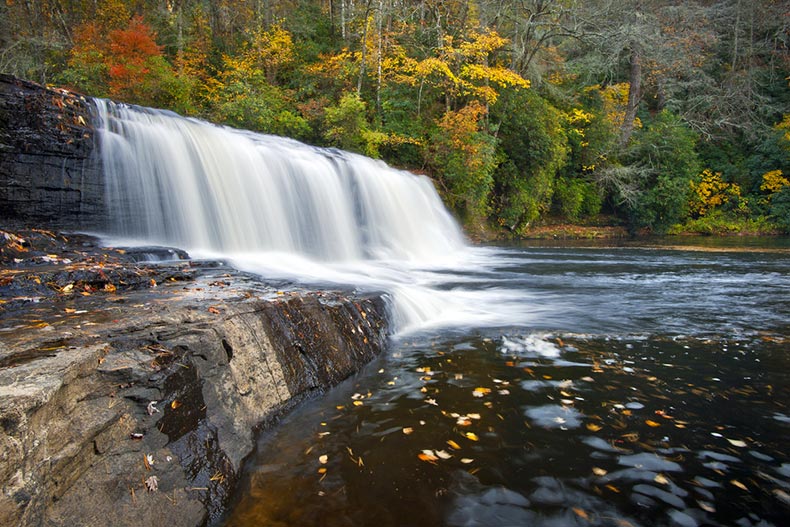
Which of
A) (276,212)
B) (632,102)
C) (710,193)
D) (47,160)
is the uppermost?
(632,102)

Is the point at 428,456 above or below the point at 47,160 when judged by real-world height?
below

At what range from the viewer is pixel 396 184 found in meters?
14.6

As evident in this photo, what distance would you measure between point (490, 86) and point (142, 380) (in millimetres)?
19397

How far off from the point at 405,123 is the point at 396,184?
473 cm

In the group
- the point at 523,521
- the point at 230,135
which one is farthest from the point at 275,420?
the point at 230,135

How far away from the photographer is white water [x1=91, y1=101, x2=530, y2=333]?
7.38 meters

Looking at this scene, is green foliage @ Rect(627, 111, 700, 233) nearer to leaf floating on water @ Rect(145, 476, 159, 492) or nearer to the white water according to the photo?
the white water

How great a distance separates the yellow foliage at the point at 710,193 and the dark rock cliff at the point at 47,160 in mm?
28033

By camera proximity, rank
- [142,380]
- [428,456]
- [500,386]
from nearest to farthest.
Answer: [142,380], [428,456], [500,386]

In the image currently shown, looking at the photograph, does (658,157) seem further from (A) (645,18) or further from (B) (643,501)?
(B) (643,501)

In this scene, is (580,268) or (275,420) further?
(580,268)

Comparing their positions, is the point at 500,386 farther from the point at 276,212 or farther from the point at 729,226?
the point at 729,226

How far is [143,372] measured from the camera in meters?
2.37

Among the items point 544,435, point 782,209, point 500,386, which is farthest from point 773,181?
point 544,435
